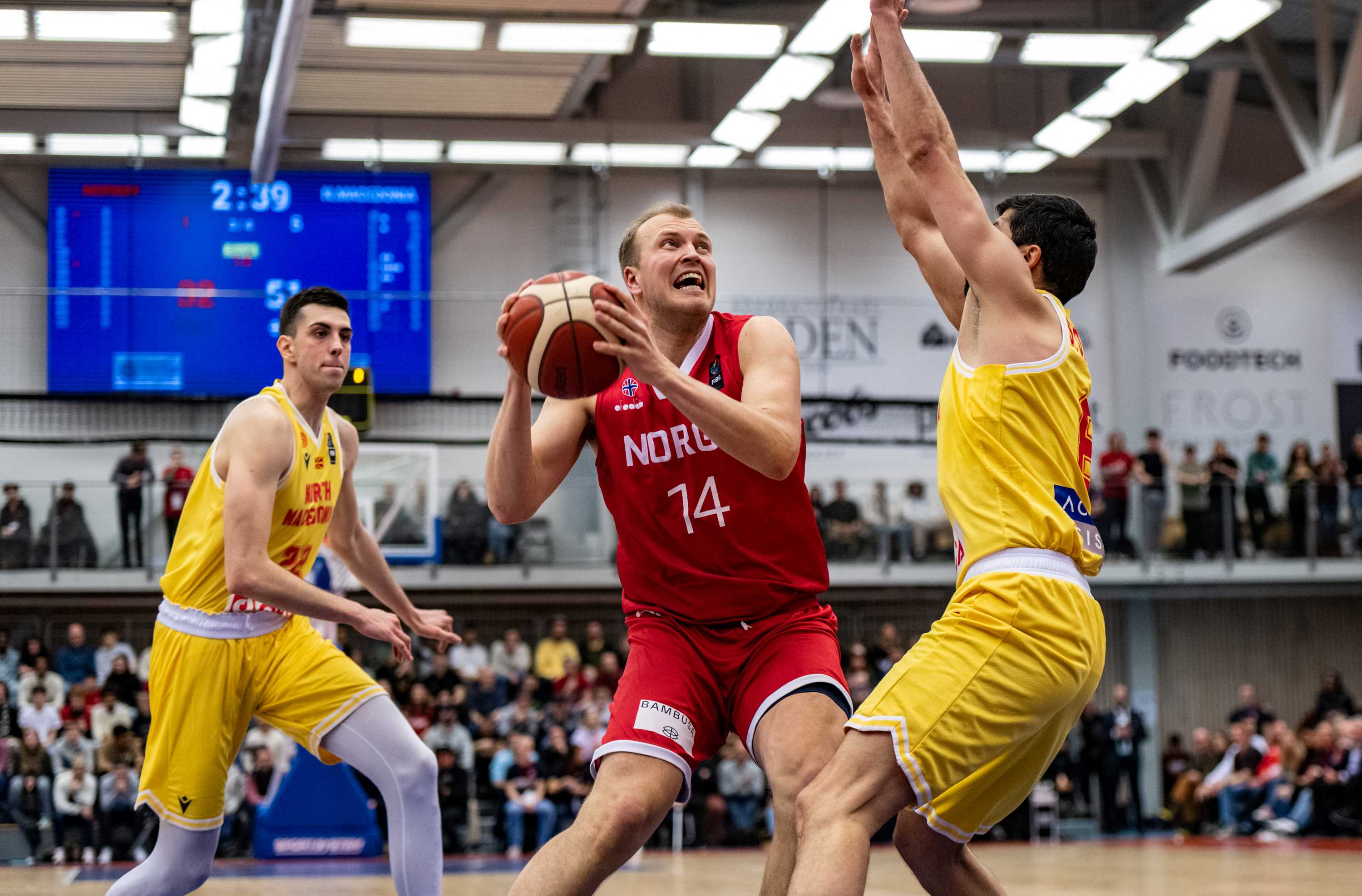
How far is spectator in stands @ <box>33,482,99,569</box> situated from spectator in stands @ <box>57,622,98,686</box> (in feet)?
2.73

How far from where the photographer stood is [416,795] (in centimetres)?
482

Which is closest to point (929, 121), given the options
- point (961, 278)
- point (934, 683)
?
point (961, 278)

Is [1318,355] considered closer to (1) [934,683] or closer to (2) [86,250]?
(2) [86,250]

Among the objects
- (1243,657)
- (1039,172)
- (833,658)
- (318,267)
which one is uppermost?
(1039,172)

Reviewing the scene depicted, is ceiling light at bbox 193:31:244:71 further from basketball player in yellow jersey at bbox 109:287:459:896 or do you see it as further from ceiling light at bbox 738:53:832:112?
basketball player in yellow jersey at bbox 109:287:459:896

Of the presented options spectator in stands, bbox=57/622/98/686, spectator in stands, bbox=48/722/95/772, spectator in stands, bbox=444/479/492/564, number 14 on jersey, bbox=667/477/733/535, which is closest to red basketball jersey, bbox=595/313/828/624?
number 14 on jersey, bbox=667/477/733/535

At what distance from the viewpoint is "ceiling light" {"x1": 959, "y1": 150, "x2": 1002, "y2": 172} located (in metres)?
21.8

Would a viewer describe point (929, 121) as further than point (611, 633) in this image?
No

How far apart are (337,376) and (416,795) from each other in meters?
1.59

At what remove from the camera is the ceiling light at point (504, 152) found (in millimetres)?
20812

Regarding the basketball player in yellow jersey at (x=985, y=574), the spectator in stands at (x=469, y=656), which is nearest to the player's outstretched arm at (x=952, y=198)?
the basketball player in yellow jersey at (x=985, y=574)

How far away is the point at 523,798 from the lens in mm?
14539

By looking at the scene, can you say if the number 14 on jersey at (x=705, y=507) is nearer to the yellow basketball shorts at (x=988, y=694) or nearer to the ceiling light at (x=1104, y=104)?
the yellow basketball shorts at (x=988, y=694)

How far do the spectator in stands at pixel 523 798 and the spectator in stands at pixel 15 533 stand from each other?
6226 mm
